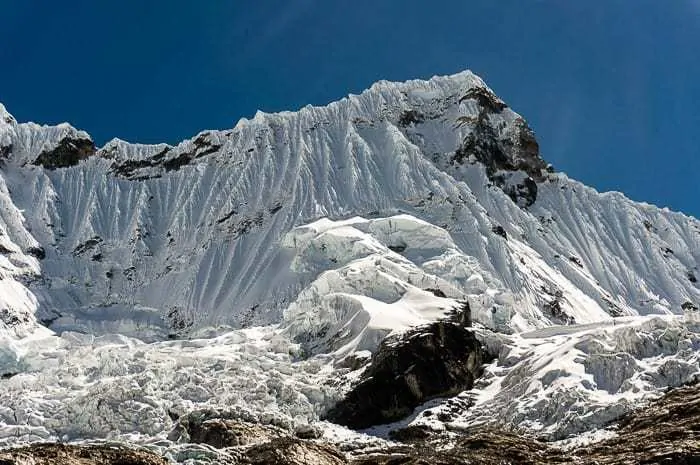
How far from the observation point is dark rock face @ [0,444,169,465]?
26.1m

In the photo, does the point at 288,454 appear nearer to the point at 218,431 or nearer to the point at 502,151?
the point at 218,431

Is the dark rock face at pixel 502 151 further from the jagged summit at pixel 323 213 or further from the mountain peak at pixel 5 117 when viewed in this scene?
the mountain peak at pixel 5 117

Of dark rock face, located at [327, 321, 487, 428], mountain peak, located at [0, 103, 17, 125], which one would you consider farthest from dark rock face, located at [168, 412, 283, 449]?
mountain peak, located at [0, 103, 17, 125]

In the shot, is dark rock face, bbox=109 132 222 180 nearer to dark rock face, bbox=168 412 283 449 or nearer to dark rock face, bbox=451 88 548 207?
dark rock face, bbox=451 88 548 207

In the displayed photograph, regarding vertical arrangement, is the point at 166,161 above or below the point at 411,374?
above

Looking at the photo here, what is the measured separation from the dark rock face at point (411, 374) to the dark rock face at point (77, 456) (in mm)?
29043

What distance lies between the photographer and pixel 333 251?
86.6 meters

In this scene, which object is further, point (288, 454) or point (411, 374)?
point (411, 374)

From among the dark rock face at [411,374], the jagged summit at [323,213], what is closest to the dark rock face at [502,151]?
the jagged summit at [323,213]

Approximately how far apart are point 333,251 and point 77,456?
5948 cm

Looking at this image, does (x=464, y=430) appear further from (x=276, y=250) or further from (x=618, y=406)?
(x=276, y=250)

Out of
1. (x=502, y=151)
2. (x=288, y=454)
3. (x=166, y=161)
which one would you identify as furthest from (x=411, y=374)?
(x=166, y=161)

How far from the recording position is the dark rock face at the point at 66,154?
415ft

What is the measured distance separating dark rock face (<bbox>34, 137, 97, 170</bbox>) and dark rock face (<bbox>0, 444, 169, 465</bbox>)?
103 meters
